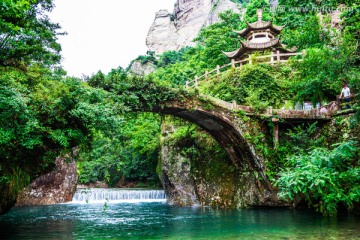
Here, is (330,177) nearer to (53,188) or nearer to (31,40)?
(31,40)

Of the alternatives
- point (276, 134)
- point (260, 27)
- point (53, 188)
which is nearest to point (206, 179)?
point (276, 134)

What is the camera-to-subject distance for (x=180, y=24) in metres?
62.5

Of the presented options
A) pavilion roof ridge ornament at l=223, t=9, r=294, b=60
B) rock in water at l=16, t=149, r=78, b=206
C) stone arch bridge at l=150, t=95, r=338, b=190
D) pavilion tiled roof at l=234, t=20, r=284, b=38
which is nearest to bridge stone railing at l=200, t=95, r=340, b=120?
stone arch bridge at l=150, t=95, r=338, b=190

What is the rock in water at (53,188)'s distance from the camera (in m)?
18.2

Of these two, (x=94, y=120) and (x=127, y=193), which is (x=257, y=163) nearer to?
(x=94, y=120)

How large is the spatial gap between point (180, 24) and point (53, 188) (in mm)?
49085

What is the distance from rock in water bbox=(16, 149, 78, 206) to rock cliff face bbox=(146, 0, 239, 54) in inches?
1638

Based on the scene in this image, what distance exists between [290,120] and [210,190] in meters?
5.14

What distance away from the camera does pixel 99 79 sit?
10.8m

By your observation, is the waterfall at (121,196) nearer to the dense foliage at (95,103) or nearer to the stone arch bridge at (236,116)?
the dense foliage at (95,103)

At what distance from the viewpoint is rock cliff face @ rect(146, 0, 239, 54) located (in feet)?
191

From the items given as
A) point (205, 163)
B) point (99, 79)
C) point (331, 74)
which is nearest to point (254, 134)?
point (205, 163)

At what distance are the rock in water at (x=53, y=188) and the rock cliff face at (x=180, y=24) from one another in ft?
137

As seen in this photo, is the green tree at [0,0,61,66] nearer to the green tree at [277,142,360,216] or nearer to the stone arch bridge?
the stone arch bridge
